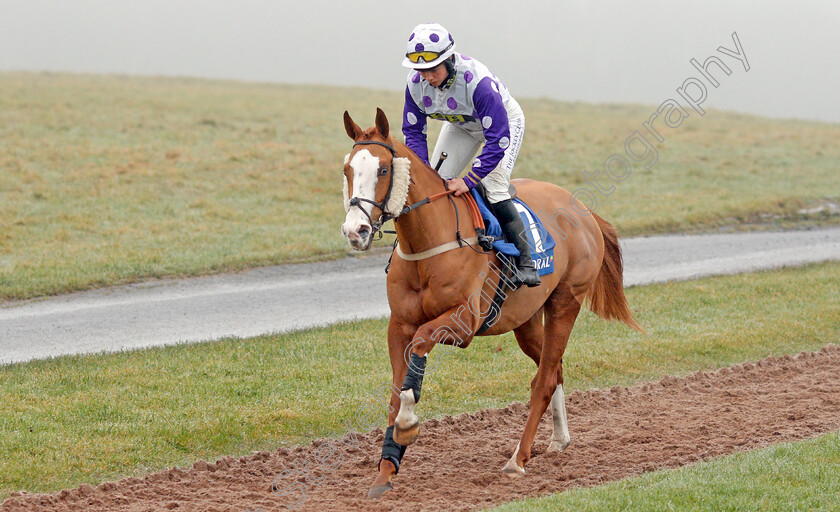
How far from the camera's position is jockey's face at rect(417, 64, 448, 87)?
6602 mm

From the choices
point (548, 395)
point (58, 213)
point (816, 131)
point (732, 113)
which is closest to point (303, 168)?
point (58, 213)

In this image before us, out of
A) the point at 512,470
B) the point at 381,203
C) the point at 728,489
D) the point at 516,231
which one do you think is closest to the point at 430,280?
the point at 381,203

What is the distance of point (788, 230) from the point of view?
21625mm

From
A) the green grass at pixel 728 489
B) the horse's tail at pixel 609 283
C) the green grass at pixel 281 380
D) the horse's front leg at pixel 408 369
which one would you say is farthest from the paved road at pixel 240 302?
the green grass at pixel 728 489

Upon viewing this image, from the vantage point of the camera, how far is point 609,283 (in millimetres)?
8945

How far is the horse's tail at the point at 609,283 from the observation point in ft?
29.1

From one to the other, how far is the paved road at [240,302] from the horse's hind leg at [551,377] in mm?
5179

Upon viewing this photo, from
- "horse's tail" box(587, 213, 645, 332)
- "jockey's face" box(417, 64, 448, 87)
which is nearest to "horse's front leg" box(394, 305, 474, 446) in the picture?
"jockey's face" box(417, 64, 448, 87)

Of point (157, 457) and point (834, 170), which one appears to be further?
point (834, 170)

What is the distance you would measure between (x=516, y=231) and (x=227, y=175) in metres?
19.5

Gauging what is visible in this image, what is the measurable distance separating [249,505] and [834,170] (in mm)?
30278

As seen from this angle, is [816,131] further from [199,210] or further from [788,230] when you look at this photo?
[199,210]

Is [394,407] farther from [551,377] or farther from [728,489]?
[728,489]

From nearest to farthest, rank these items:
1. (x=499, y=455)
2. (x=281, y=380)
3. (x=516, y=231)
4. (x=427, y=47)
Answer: (x=427, y=47) < (x=516, y=231) < (x=499, y=455) < (x=281, y=380)
